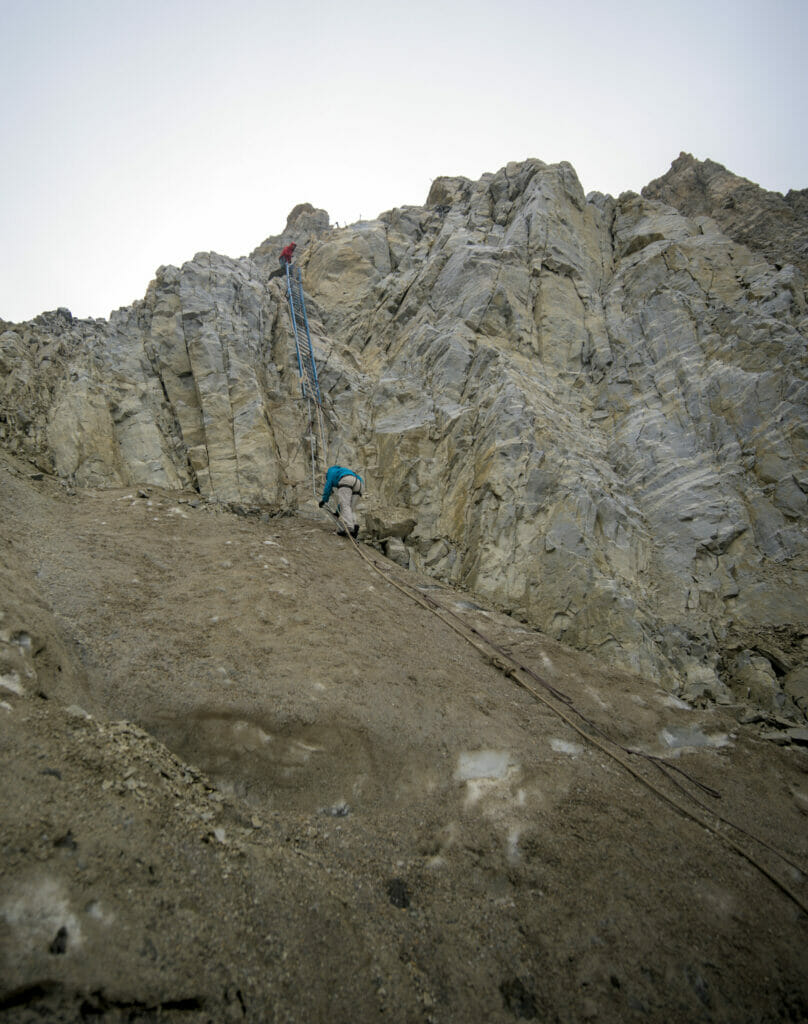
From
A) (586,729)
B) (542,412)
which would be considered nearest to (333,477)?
(542,412)

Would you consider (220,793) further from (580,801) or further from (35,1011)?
(580,801)

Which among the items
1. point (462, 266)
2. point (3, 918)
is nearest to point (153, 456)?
point (3, 918)

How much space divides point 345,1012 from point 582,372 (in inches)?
517

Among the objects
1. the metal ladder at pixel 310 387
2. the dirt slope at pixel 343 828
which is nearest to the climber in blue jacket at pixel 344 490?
the metal ladder at pixel 310 387

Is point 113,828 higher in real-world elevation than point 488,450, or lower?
lower

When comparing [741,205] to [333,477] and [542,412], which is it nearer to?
[542,412]

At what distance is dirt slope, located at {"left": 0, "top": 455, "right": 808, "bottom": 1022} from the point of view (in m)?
2.41

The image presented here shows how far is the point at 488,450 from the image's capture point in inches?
390

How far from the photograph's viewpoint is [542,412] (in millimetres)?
10586

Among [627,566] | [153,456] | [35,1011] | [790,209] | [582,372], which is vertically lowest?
[35,1011]

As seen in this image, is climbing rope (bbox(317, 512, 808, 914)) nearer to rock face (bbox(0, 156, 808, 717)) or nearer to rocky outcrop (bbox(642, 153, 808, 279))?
rock face (bbox(0, 156, 808, 717))

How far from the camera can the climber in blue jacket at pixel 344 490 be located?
30.3ft

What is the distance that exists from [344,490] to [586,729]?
600cm

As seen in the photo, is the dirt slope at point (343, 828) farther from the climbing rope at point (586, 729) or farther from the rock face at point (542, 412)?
the rock face at point (542, 412)
